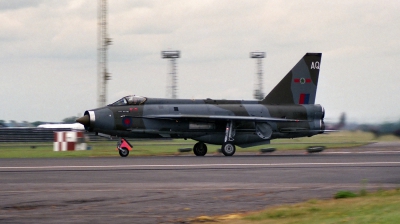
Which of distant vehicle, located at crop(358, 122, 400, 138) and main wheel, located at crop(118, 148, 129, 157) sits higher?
distant vehicle, located at crop(358, 122, 400, 138)

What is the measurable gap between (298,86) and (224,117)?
14.2ft

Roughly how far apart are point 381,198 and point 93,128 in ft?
54.2

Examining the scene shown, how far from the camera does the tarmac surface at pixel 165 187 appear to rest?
9.59 metres

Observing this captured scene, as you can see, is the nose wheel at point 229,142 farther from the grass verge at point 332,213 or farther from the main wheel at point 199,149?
the grass verge at point 332,213

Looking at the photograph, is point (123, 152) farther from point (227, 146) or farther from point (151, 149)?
point (151, 149)

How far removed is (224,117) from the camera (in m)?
26.2

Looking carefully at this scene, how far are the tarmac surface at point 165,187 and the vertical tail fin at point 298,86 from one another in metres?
8.31

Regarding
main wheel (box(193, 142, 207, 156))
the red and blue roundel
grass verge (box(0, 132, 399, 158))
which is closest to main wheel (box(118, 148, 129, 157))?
the red and blue roundel

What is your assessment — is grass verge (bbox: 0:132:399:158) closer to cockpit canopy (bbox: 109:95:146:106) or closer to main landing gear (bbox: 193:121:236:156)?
main landing gear (bbox: 193:121:236:156)

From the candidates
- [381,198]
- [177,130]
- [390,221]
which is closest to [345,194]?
[381,198]

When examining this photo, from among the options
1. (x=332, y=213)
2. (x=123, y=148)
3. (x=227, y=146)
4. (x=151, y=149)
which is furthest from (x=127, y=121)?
(x=332, y=213)

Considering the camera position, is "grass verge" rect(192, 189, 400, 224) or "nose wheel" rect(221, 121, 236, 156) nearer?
"grass verge" rect(192, 189, 400, 224)

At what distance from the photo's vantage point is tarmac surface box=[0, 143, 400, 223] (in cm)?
959

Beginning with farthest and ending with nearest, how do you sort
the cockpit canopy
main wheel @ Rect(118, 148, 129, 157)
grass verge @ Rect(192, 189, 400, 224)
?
the cockpit canopy
main wheel @ Rect(118, 148, 129, 157)
grass verge @ Rect(192, 189, 400, 224)
